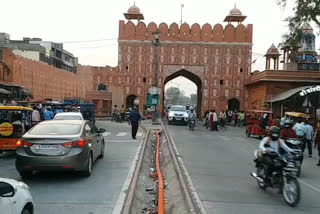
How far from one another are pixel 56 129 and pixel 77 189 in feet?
5.81

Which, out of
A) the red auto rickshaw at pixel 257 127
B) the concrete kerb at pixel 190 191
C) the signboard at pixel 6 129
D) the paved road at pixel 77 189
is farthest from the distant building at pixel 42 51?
the concrete kerb at pixel 190 191

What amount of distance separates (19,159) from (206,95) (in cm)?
4356

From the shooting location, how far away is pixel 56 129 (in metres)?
8.98

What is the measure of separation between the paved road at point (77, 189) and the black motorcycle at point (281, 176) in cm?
291

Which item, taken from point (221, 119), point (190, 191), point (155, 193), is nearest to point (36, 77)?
point (221, 119)

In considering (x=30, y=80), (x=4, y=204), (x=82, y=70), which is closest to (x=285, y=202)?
(x=4, y=204)

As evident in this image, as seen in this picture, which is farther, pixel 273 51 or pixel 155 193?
pixel 273 51

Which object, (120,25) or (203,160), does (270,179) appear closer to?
(203,160)

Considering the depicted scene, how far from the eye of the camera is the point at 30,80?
33344mm

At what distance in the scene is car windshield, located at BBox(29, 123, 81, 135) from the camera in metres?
8.78

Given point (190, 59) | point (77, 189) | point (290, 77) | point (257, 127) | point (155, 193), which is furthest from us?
point (190, 59)

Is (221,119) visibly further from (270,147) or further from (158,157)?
(270,147)

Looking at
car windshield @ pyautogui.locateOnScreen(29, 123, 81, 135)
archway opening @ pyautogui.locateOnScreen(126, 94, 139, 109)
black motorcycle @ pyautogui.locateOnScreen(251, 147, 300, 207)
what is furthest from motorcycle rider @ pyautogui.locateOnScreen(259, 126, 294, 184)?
archway opening @ pyautogui.locateOnScreen(126, 94, 139, 109)

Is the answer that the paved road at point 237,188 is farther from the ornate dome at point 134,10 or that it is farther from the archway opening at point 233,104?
the ornate dome at point 134,10
